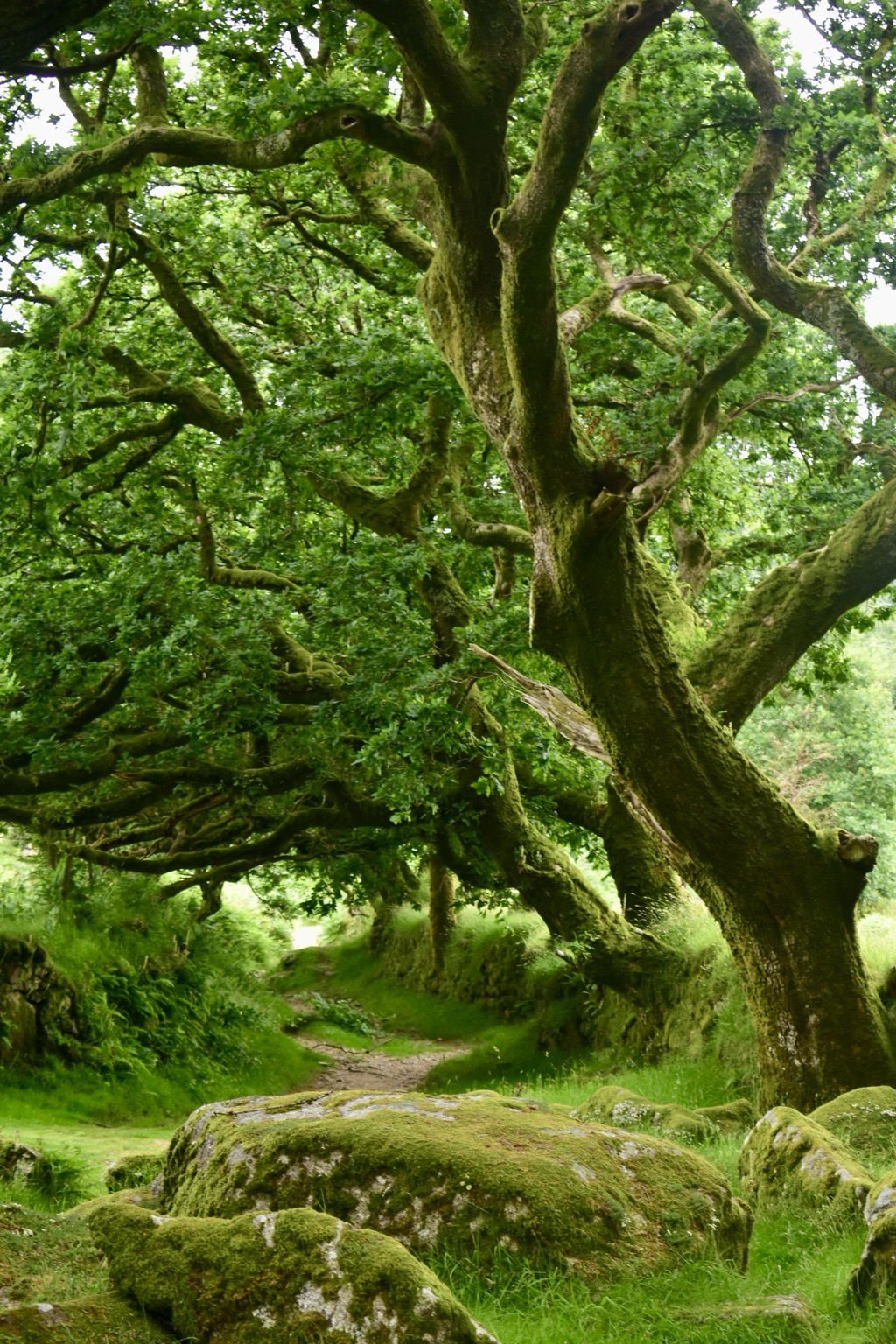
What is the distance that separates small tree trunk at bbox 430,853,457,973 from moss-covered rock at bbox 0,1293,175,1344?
63.5 ft

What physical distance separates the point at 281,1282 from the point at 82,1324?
0.62 metres

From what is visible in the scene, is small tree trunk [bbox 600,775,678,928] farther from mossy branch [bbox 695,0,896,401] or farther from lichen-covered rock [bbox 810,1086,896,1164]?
lichen-covered rock [bbox 810,1086,896,1164]

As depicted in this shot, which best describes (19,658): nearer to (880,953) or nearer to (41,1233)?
(41,1233)

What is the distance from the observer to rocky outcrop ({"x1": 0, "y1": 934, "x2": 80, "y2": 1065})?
1376 cm

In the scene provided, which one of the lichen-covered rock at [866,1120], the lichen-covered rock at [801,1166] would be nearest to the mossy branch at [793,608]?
the lichen-covered rock at [866,1120]

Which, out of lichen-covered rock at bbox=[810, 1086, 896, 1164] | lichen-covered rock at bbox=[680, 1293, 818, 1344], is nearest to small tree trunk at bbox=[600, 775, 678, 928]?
lichen-covered rock at bbox=[810, 1086, 896, 1164]

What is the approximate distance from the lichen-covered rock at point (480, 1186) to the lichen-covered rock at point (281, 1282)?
3.50 ft

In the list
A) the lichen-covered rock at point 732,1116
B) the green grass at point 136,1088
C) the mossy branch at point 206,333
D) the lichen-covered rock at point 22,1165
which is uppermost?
the mossy branch at point 206,333

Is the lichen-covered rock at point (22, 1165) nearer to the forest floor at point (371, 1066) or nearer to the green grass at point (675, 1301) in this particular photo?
the green grass at point (675, 1301)

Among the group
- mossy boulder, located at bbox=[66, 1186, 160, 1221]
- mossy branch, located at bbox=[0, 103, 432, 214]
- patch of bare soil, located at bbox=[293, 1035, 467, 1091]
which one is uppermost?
mossy branch, located at bbox=[0, 103, 432, 214]

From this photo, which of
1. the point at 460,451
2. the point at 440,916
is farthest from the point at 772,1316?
the point at 440,916

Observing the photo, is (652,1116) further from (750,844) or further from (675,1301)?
(675,1301)

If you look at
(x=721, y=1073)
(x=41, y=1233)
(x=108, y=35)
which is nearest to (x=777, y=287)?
(x=108, y=35)

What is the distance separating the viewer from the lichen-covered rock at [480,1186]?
4.71 metres
